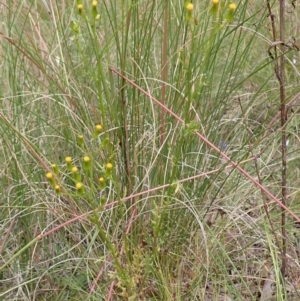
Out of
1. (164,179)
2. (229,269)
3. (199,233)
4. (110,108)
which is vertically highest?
(110,108)

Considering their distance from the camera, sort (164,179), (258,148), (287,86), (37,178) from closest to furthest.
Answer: (164,179) < (37,178) < (258,148) < (287,86)

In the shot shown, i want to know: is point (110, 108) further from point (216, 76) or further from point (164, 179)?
point (216, 76)

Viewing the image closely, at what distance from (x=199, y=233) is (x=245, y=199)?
162 millimetres

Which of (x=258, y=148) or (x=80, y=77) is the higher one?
(x=80, y=77)

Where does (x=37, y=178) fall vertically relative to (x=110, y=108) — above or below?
below

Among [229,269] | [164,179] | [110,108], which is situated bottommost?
[229,269]

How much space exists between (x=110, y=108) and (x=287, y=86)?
758 mm

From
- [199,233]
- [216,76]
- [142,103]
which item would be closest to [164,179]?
[199,233]

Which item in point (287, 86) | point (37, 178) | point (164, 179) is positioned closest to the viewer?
point (164, 179)

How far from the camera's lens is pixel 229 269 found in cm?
168

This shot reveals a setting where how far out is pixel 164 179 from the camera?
160 cm

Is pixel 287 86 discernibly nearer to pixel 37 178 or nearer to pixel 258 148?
pixel 258 148

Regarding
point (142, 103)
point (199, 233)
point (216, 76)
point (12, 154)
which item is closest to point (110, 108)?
point (142, 103)

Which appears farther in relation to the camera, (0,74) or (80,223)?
(0,74)
